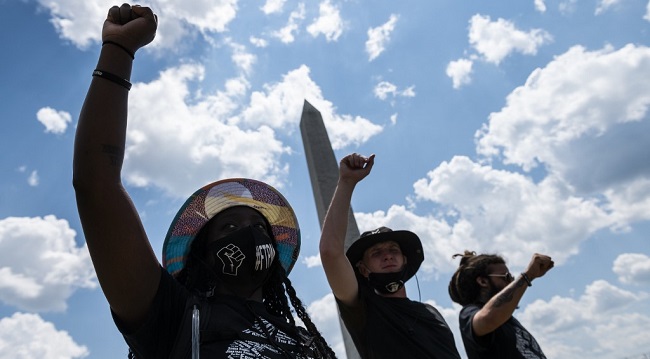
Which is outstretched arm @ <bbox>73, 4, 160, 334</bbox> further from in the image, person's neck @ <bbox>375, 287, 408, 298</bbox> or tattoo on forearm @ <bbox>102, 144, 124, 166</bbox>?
person's neck @ <bbox>375, 287, 408, 298</bbox>

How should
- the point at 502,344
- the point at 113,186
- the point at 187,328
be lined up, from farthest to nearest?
the point at 502,344 < the point at 187,328 < the point at 113,186

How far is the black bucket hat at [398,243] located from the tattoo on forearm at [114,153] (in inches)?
81.2

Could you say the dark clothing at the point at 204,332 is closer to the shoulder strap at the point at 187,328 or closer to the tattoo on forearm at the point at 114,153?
the shoulder strap at the point at 187,328

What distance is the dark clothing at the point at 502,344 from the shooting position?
11.9 feet

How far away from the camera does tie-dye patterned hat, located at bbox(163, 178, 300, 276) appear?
219cm

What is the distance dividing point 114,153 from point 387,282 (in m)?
2.06

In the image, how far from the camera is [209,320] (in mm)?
1740

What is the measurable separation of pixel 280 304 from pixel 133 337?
77cm

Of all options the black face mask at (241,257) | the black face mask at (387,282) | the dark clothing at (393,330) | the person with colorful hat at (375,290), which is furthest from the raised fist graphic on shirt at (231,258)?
the black face mask at (387,282)

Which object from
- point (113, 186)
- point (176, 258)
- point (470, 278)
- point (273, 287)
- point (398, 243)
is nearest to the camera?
point (113, 186)

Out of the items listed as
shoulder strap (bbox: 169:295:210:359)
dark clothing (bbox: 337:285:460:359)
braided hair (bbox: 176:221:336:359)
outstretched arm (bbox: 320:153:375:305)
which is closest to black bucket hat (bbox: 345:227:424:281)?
dark clothing (bbox: 337:285:460:359)

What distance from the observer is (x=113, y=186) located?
150 centimetres

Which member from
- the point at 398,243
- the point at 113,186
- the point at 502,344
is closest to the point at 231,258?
the point at 113,186

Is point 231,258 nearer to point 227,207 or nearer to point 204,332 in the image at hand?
point 227,207
